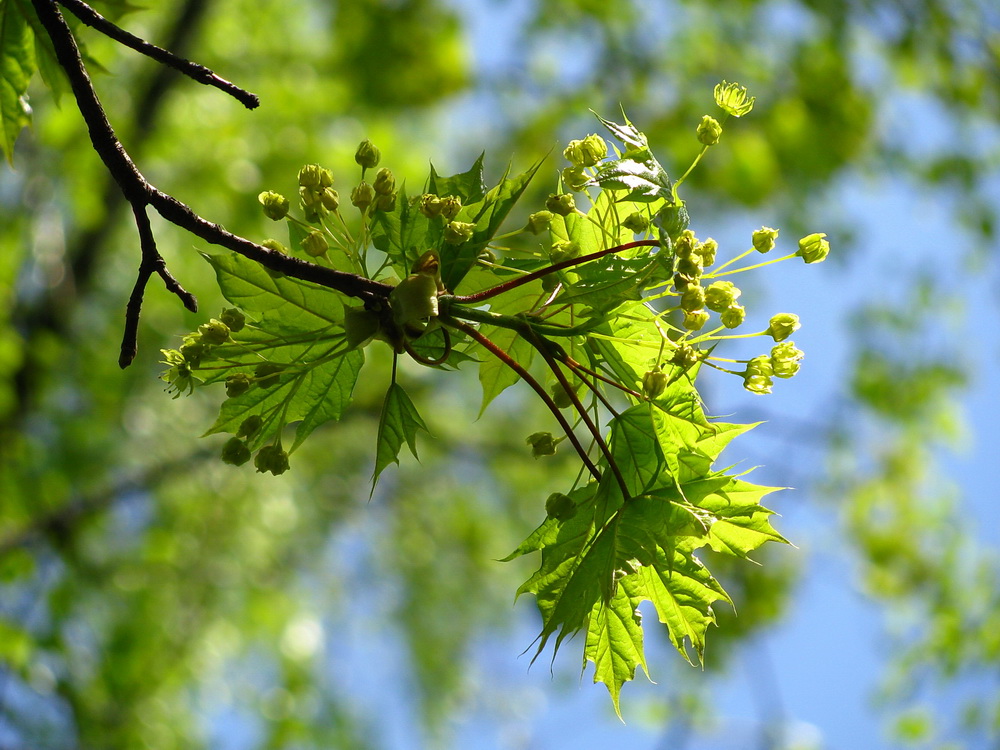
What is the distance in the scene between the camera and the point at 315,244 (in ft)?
Result: 3.11

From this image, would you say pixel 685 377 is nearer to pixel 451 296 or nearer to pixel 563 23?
pixel 451 296

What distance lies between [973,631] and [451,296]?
371 cm

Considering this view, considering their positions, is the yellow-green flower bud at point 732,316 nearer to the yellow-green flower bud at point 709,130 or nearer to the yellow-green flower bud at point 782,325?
the yellow-green flower bud at point 782,325

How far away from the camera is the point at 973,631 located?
380cm

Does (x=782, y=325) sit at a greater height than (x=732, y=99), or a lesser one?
lesser

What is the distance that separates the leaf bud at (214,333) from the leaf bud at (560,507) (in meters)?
0.36

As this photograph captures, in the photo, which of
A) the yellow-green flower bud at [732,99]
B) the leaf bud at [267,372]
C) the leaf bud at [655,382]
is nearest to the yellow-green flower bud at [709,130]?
the yellow-green flower bud at [732,99]

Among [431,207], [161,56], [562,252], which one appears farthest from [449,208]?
[161,56]

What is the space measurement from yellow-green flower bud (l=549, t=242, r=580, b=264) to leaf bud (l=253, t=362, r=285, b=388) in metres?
0.30

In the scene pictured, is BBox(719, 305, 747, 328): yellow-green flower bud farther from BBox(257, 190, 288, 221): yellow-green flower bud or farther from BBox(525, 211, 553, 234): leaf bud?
BBox(257, 190, 288, 221): yellow-green flower bud

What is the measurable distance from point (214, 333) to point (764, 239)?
596 mm

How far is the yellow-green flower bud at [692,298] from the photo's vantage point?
2.86 feet

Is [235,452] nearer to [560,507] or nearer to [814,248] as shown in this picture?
[560,507]

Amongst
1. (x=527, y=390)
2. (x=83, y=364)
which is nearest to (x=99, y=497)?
(x=83, y=364)
